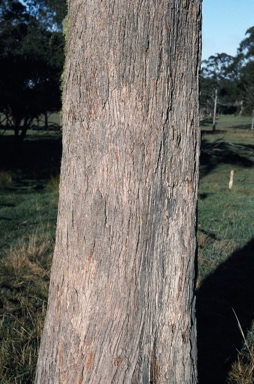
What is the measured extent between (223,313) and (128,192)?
3665 mm

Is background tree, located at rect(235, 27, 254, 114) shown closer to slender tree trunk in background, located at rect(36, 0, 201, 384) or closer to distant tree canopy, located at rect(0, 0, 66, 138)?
distant tree canopy, located at rect(0, 0, 66, 138)

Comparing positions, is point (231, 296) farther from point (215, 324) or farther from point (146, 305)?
point (146, 305)

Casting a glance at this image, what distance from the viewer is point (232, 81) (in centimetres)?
5781

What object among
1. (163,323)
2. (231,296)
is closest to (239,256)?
(231,296)

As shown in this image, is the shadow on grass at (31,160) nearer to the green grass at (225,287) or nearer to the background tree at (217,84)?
the green grass at (225,287)

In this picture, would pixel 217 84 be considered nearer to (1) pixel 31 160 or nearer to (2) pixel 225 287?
(1) pixel 31 160

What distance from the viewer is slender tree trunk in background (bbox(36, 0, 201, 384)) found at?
2.84 metres

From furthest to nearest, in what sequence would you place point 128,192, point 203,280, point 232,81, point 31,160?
point 232,81 → point 31,160 → point 203,280 → point 128,192

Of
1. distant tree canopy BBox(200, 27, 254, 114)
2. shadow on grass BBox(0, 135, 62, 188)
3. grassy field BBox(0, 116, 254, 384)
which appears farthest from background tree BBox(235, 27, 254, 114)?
grassy field BBox(0, 116, 254, 384)

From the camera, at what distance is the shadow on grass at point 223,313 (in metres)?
4.89

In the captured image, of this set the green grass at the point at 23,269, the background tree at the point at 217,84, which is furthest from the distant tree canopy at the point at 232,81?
the green grass at the point at 23,269

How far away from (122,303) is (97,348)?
276 mm

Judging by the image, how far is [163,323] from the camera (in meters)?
3.02

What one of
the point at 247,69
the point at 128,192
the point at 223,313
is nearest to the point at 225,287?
the point at 223,313
